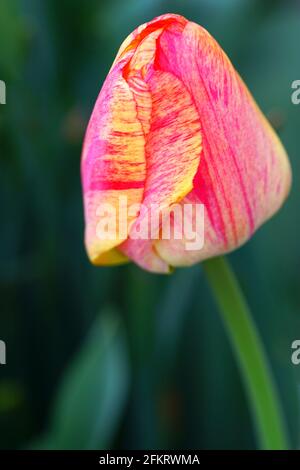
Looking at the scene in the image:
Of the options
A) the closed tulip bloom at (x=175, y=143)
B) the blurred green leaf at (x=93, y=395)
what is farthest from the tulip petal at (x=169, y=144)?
the blurred green leaf at (x=93, y=395)

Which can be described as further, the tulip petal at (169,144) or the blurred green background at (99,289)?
the blurred green background at (99,289)

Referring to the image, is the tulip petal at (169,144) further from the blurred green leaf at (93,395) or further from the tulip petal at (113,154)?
the blurred green leaf at (93,395)

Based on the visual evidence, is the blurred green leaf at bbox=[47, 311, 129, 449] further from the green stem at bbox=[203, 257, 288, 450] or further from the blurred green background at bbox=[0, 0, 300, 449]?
the green stem at bbox=[203, 257, 288, 450]

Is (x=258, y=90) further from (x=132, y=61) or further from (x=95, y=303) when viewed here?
(x=132, y=61)

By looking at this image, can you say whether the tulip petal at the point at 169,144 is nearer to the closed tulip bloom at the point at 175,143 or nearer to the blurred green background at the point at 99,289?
the closed tulip bloom at the point at 175,143

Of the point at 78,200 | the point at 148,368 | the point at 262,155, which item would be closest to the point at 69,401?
the point at 148,368

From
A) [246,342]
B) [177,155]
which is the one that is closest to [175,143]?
[177,155]

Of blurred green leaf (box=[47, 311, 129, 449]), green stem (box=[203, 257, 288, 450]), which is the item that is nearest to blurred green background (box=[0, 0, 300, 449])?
blurred green leaf (box=[47, 311, 129, 449])

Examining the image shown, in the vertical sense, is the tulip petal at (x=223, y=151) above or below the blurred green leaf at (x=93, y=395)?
above
